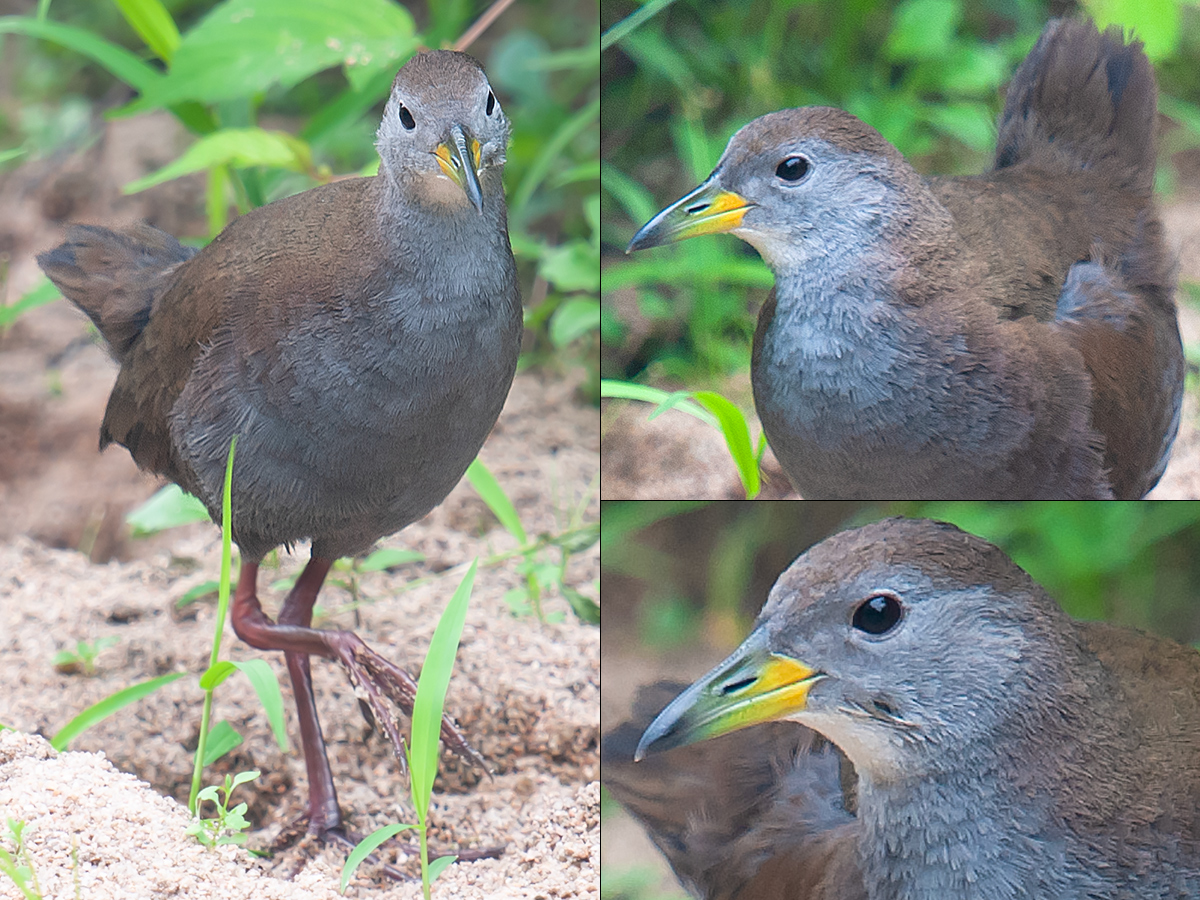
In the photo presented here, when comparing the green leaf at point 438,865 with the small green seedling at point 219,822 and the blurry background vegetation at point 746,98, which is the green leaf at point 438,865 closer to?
the small green seedling at point 219,822

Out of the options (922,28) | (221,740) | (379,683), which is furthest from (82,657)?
(922,28)

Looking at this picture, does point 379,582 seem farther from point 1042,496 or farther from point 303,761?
point 1042,496

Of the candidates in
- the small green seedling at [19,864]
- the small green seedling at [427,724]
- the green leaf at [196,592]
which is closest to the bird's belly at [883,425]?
the small green seedling at [427,724]

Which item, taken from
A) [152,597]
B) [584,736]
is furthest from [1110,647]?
[152,597]

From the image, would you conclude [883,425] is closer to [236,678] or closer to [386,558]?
[386,558]

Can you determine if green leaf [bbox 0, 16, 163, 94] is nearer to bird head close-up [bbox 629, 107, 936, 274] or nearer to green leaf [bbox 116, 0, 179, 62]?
green leaf [bbox 116, 0, 179, 62]

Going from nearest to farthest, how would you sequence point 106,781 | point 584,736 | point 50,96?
point 106,781, point 584,736, point 50,96
